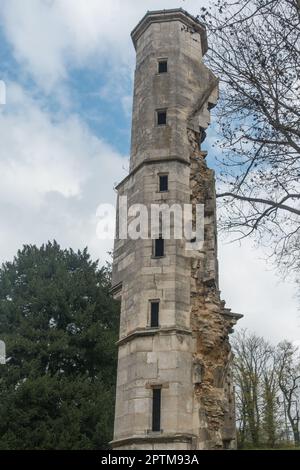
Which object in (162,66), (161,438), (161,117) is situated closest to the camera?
(161,438)

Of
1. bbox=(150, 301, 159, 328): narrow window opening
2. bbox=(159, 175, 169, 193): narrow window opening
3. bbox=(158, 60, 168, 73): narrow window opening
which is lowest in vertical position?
bbox=(150, 301, 159, 328): narrow window opening

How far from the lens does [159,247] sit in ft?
49.0

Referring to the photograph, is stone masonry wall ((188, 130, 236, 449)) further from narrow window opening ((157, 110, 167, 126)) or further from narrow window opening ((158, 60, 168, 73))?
narrow window opening ((158, 60, 168, 73))

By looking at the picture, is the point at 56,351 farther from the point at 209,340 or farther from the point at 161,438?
the point at 161,438

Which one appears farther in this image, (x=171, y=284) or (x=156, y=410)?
(x=171, y=284)

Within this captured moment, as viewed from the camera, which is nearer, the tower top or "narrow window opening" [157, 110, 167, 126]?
"narrow window opening" [157, 110, 167, 126]

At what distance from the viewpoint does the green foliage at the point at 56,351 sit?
66.3ft

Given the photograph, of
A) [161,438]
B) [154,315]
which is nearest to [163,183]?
[154,315]

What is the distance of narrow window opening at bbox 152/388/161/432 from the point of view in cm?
1291

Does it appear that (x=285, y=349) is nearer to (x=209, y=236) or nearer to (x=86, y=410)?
(x=86, y=410)

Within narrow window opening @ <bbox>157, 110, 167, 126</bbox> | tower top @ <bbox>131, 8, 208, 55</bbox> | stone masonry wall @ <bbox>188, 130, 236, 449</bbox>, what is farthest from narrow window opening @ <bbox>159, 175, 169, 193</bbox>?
tower top @ <bbox>131, 8, 208, 55</bbox>

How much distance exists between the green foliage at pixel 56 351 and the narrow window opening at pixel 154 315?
26.3 feet

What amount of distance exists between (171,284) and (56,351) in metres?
9.49

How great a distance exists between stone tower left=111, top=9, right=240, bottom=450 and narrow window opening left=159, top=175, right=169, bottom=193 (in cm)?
3
